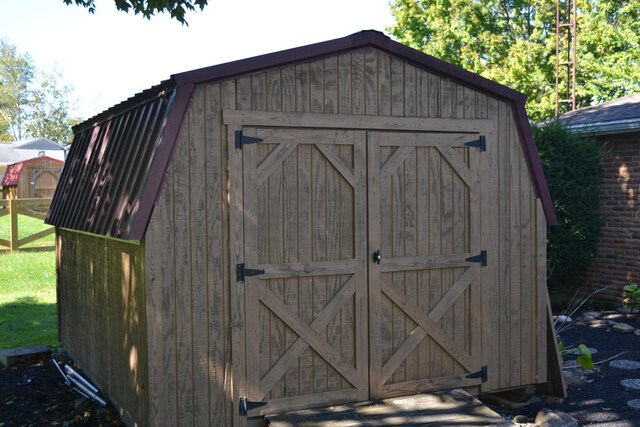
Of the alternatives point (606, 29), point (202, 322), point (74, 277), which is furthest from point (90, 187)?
point (606, 29)

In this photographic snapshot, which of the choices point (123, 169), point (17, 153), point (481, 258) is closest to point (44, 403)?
point (123, 169)

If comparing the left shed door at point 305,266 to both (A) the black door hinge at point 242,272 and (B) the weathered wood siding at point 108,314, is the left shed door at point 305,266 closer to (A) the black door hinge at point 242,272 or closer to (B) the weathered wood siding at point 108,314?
(A) the black door hinge at point 242,272

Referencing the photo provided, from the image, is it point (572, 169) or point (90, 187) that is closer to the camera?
point (90, 187)

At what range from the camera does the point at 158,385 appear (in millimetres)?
5293

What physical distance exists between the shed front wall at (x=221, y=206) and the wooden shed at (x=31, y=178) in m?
37.9

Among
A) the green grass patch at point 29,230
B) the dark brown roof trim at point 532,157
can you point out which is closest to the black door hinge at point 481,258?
the dark brown roof trim at point 532,157

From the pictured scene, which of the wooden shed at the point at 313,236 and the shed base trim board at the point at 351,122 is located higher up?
the shed base trim board at the point at 351,122

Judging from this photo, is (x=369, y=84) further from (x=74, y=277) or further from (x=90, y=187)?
(x=74, y=277)

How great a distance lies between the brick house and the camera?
429 inches

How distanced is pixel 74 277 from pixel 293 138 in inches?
143

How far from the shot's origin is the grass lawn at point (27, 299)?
10.0m

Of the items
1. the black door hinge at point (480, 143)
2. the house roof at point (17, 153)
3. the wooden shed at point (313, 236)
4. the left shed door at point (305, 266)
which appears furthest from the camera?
the house roof at point (17, 153)

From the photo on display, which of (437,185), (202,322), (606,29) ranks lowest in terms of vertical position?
(202,322)

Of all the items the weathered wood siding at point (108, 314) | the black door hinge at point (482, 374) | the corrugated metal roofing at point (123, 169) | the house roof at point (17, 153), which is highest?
the house roof at point (17, 153)
